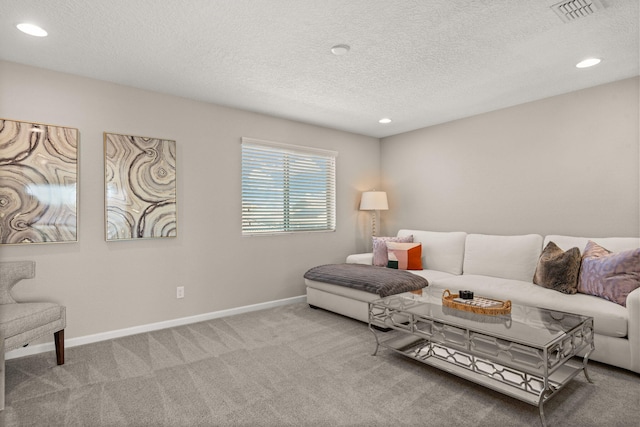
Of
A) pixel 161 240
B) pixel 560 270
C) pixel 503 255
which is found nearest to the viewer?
pixel 560 270

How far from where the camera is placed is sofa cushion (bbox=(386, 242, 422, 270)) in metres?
4.02

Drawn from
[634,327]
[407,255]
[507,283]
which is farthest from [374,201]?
[634,327]

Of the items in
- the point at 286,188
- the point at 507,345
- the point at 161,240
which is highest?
the point at 286,188

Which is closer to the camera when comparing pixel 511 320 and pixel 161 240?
pixel 511 320

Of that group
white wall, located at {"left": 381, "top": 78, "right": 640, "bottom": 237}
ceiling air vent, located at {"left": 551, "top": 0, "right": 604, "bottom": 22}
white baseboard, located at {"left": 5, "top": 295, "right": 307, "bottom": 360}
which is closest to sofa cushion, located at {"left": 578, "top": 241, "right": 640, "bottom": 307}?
white wall, located at {"left": 381, "top": 78, "right": 640, "bottom": 237}

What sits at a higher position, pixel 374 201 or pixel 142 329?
pixel 374 201

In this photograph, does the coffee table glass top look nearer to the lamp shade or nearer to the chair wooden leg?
the lamp shade

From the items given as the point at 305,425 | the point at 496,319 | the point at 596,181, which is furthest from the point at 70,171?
the point at 596,181

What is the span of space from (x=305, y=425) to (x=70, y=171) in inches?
109

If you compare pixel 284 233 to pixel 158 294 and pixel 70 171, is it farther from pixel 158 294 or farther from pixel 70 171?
pixel 70 171

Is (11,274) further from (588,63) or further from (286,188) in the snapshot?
(588,63)

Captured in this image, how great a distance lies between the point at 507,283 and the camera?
126 inches

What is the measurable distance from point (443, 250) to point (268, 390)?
2.76 meters

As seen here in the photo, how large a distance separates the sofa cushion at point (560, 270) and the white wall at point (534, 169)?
67 cm
